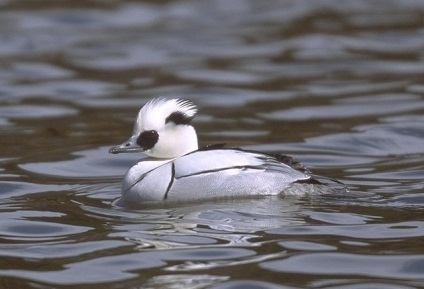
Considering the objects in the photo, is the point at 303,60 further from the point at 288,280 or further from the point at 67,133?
the point at 288,280

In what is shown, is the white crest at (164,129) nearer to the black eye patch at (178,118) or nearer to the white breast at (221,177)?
the black eye patch at (178,118)

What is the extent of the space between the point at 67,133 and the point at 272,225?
4.23 m

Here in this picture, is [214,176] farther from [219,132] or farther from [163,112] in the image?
[219,132]

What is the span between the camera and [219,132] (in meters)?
10.8

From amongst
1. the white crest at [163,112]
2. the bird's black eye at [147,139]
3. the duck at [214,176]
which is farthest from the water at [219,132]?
the white crest at [163,112]

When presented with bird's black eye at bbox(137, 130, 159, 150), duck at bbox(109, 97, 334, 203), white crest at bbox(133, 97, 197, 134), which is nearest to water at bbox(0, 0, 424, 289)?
duck at bbox(109, 97, 334, 203)

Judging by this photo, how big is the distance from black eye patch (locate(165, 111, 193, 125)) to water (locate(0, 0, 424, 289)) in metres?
0.58

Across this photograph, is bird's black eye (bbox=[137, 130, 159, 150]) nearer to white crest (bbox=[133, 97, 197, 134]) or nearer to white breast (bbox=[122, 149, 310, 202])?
white crest (bbox=[133, 97, 197, 134])

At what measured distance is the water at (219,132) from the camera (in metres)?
6.14

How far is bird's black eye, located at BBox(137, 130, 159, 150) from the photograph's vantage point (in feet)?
25.3

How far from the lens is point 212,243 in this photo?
648 cm

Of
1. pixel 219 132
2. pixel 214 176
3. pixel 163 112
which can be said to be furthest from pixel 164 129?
pixel 219 132

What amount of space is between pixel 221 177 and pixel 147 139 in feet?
2.03

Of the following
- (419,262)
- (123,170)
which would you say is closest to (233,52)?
(123,170)
